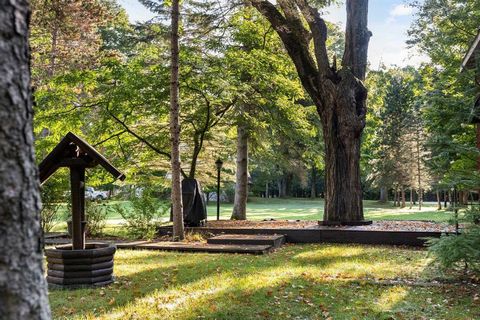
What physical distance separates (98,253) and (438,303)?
15.2ft

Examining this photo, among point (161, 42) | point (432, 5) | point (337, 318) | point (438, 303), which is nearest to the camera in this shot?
point (337, 318)

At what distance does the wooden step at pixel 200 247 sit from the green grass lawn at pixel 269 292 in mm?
786

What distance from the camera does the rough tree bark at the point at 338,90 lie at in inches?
498

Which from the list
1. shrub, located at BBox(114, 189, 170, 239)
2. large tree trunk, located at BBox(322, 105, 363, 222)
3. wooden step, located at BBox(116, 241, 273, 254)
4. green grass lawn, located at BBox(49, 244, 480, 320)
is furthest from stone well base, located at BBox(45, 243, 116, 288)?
large tree trunk, located at BBox(322, 105, 363, 222)

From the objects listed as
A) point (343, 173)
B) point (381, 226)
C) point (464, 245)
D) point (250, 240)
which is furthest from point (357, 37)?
point (464, 245)

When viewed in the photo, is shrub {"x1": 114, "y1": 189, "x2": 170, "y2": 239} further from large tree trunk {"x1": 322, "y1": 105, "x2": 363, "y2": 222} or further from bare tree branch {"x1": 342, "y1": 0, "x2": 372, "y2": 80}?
bare tree branch {"x1": 342, "y1": 0, "x2": 372, "y2": 80}

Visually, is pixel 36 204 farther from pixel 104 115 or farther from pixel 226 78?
pixel 104 115

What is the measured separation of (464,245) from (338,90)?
7.29 m

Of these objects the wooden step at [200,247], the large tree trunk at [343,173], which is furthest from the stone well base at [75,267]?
Answer: the large tree trunk at [343,173]

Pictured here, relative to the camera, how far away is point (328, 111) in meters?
13.0

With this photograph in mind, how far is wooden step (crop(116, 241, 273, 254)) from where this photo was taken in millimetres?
9547

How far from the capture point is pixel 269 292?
5801mm

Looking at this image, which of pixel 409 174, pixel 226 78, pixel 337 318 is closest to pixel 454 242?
pixel 337 318

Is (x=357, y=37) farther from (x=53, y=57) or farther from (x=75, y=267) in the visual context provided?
(x=53, y=57)
